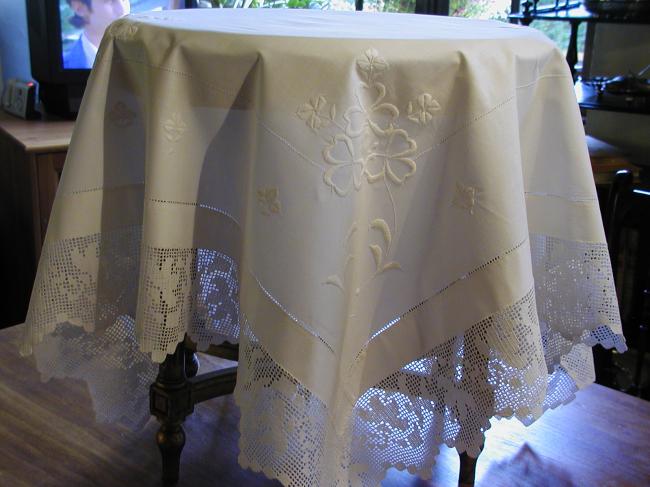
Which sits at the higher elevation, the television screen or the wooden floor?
the television screen

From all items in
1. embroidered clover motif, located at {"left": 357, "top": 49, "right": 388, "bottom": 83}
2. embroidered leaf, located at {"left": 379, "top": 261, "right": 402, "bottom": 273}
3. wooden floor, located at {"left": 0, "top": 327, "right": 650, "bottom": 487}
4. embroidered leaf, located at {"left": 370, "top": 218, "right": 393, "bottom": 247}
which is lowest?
wooden floor, located at {"left": 0, "top": 327, "right": 650, "bottom": 487}

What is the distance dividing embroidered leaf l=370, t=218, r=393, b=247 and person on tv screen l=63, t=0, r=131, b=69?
1.70m

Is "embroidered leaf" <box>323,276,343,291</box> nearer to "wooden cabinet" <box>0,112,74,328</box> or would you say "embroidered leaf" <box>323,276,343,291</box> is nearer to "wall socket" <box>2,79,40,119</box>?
"wooden cabinet" <box>0,112,74,328</box>

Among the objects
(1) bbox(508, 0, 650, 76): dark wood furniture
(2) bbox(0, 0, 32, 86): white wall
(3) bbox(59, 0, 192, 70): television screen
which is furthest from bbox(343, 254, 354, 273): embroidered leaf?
(2) bbox(0, 0, 32, 86): white wall

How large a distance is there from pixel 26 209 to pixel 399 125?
5.32ft

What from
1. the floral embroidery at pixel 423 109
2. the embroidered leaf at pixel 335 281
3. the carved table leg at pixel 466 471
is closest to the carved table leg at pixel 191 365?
the carved table leg at pixel 466 471

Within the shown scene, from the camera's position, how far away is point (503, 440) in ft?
4.92

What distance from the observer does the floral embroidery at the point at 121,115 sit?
3.68ft

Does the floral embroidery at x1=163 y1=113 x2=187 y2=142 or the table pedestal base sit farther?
the table pedestal base

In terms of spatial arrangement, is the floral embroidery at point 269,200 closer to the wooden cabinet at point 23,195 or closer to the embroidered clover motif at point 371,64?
the embroidered clover motif at point 371,64

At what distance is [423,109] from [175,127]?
30 centimetres

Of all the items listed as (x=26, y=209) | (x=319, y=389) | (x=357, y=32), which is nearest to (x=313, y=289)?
(x=319, y=389)

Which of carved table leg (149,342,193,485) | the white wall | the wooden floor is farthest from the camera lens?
the white wall

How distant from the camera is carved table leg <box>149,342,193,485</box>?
1255mm
